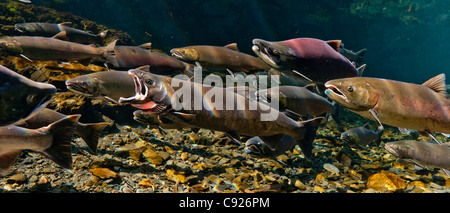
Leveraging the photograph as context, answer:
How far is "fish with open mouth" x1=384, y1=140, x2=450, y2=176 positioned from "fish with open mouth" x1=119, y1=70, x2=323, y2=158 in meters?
2.32

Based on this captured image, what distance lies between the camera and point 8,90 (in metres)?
1.66

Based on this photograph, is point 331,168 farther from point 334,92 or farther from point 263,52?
point 263,52

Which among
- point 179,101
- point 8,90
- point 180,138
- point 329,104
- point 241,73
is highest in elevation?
point 8,90

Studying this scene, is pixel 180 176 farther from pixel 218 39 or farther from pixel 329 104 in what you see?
pixel 218 39

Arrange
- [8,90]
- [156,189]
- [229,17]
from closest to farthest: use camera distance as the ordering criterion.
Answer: [8,90] → [156,189] → [229,17]

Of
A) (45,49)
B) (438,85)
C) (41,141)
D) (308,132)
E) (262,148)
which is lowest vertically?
(262,148)

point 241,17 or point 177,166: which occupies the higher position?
point 241,17

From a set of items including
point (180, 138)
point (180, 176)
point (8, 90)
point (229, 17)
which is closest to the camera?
point (8, 90)

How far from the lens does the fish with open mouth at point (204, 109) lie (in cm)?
259

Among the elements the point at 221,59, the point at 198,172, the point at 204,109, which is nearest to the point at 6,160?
the point at 204,109

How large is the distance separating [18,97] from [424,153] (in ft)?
19.2

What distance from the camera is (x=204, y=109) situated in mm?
2762
